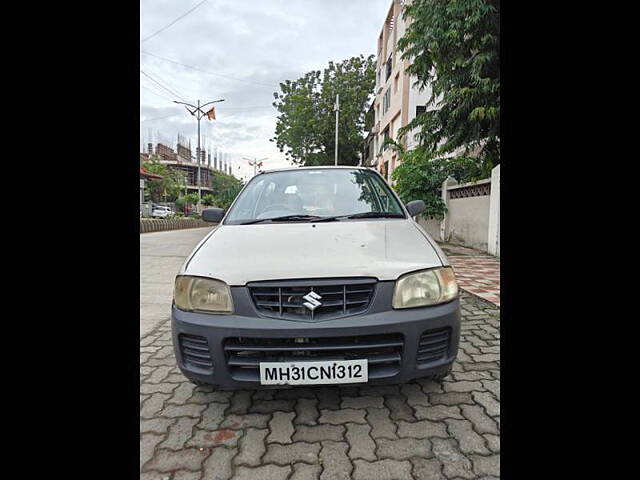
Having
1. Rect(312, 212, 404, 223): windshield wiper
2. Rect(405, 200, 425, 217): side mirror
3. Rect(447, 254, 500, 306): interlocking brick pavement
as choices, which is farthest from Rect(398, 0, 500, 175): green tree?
Rect(312, 212, 404, 223): windshield wiper

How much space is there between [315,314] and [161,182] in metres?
37.7

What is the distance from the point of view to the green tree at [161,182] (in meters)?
33.8

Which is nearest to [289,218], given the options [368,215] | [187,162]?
[368,215]

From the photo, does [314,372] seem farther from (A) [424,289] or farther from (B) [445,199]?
(B) [445,199]

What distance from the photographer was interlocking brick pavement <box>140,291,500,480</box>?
1.50 meters

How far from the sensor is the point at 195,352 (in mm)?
1745

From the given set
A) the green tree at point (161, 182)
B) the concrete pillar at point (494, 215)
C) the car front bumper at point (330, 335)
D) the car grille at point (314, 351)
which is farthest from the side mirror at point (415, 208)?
the green tree at point (161, 182)

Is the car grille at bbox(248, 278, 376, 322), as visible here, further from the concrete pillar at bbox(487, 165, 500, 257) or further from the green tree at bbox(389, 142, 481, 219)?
the green tree at bbox(389, 142, 481, 219)

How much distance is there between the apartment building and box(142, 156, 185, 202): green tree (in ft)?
69.2

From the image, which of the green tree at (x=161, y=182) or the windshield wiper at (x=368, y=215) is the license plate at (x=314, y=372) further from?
the green tree at (x=161, y=182)
